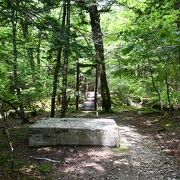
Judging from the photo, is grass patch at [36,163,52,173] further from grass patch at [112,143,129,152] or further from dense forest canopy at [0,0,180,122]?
dense forest canopy at [0,0,180,122]

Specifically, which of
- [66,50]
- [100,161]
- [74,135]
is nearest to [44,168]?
[100,161]

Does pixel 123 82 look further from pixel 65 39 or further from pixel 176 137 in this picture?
pixel 65 39

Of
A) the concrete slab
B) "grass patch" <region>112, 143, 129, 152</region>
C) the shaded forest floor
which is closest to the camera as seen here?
the shaded forest floor

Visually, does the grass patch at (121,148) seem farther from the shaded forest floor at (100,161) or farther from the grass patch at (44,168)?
the grass patch at (44,168)

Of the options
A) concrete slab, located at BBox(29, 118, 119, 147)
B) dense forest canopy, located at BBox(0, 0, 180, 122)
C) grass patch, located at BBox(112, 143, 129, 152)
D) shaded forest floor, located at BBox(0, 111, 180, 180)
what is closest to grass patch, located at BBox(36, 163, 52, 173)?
shaded forest floor, located at BBox(0, 111, 180, 180)

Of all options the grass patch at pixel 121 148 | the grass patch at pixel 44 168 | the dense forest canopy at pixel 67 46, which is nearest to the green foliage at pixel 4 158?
the grass patch at pixel 44 168

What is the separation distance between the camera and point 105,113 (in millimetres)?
10359

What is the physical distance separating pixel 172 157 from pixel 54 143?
2988mm

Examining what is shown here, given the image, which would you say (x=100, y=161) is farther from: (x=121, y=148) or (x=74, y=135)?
(x=74, y=135)

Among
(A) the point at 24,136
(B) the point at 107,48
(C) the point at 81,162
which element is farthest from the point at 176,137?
(B) the point at 107,48

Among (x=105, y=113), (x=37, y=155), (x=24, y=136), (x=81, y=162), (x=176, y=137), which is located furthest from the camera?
(x=105, y=113)

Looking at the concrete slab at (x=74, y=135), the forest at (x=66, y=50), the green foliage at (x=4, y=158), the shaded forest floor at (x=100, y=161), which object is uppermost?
the forest at (x=66, y=50)

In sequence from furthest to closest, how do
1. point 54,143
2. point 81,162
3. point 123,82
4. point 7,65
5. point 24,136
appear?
point 123,82 → point 7,65 → point 24,136 → point 54,143 → point 81,162

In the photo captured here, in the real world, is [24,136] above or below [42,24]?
below
